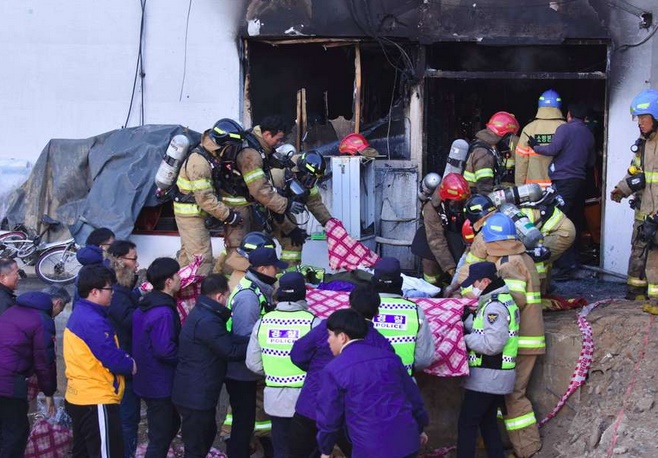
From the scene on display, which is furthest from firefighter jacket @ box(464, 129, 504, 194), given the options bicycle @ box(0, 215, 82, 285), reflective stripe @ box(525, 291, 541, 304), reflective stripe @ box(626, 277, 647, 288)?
bicycle @ box(0, 215, 82, 285)

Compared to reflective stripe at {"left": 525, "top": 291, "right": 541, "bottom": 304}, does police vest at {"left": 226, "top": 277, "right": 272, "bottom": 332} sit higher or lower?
higher

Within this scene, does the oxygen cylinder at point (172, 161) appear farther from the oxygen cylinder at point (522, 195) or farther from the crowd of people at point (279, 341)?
the oxygen cylinder at point (522, 195)

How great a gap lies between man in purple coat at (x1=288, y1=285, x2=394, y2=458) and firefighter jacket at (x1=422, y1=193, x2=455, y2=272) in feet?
10.4

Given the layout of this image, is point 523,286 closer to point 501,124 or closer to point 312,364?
point 312,364

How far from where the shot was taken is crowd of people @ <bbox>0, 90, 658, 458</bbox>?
5660mm

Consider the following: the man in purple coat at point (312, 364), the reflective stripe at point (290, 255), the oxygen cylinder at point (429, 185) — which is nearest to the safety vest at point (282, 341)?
the man in purple coat at point (312, 364)

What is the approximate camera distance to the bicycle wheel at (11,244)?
35.8ft

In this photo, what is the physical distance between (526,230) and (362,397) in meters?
3.27

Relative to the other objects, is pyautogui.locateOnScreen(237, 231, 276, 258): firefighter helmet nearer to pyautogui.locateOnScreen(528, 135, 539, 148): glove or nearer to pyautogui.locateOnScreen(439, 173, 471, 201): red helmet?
pyautogui.locateOnScreen(439, 173, 471, 201): red helmet

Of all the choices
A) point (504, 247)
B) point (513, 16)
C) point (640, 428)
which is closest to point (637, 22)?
point (513, 16)

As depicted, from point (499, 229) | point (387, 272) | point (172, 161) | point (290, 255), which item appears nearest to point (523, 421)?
point (499, 229)

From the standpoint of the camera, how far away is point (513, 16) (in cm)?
1105

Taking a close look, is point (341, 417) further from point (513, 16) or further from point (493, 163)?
point (513, 16)

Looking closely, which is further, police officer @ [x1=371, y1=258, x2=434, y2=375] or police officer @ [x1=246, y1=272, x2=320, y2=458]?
police officer @ [x1=371, y1=258, x2=434, y2=375]
